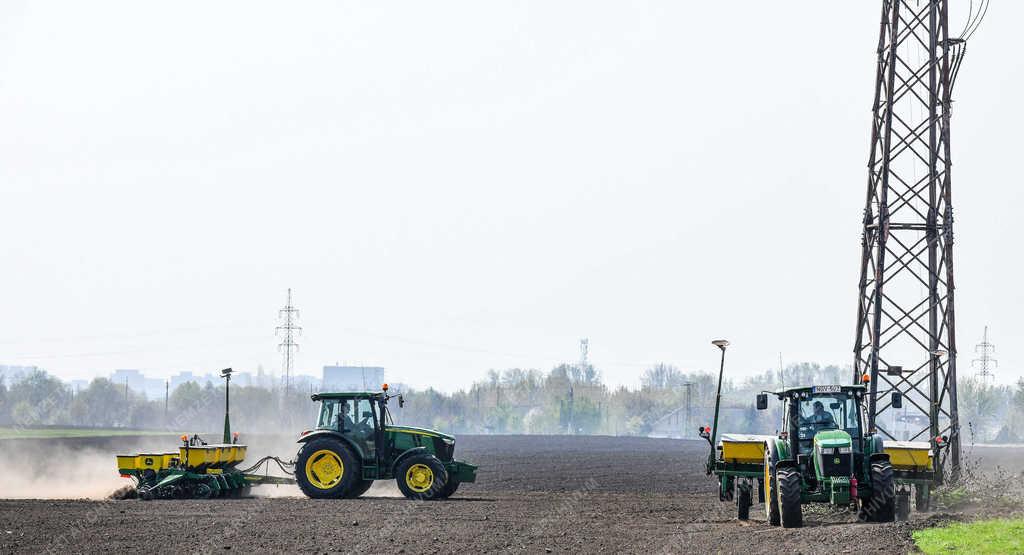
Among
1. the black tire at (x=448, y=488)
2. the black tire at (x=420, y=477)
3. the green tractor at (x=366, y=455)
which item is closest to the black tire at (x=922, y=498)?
the green tractor at (x=366, y=455)

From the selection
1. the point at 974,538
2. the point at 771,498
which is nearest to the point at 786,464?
the point at 771,498

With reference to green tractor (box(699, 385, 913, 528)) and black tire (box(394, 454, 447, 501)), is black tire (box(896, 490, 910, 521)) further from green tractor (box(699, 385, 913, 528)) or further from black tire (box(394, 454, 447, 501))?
black tire (box(394, 454, 447, 501))

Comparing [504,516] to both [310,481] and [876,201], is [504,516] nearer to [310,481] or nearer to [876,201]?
[310,481]

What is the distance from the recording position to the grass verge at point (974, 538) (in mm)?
17344

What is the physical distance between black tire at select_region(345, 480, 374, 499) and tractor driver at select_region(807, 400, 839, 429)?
11.7 m

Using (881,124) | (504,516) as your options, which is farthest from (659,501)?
(881,124)

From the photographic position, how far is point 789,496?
2216cm

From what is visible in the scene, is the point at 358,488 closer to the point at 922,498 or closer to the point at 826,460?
the point at 826,460

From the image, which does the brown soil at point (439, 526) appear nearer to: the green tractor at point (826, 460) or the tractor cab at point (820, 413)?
the green tractor at point (826, 460)

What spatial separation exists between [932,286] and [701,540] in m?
14.3

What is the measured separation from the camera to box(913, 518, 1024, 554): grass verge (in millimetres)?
17344

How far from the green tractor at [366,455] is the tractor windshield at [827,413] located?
890 cm

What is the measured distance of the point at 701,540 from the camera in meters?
20.8

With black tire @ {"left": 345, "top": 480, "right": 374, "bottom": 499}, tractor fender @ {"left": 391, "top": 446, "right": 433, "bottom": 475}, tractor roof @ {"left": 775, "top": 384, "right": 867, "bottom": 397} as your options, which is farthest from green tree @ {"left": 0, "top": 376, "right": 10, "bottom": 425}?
tractor roof @ {"left": 775, "top": 384, "right": 867, "bottom": 397}
